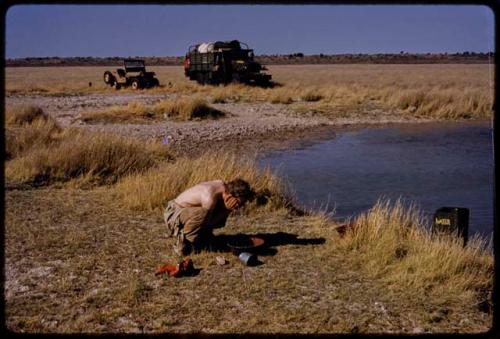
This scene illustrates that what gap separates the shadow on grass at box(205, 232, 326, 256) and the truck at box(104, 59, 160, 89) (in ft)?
81.4

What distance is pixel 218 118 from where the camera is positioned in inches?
792

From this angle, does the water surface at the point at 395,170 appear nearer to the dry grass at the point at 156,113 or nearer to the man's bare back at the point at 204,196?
the man's bare back at the point at 204,196

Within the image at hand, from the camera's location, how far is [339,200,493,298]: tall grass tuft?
565 cm

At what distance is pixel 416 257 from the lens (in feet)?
19.8

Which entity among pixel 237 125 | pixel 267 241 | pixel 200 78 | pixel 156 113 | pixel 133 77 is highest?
pixel 133 77

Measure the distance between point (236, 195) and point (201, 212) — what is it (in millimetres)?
454

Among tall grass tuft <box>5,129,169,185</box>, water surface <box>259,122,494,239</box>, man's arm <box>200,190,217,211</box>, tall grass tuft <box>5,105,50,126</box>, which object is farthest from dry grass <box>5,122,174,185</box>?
tall grass tuft <box>5,105,50,126</box>

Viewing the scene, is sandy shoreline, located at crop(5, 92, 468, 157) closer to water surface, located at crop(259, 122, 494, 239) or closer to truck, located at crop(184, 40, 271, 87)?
water surface, located at crop(259, 122, 494, 239)

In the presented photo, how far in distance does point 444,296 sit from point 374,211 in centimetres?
216

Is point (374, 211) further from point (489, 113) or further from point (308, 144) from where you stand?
point (489, 113)

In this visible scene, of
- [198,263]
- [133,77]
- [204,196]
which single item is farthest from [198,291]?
[133,77]

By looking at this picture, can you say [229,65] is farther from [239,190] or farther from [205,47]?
[239,190]

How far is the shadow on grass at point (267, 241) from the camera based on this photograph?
6520 millimetres

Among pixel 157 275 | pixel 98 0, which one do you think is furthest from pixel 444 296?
pixel 98 0
